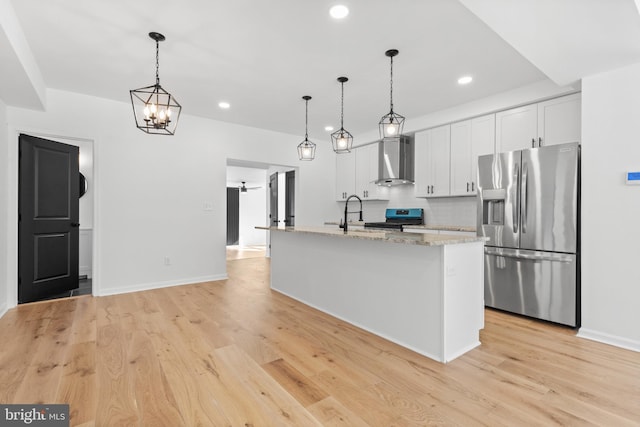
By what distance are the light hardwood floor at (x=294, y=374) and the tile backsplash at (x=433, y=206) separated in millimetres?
1821

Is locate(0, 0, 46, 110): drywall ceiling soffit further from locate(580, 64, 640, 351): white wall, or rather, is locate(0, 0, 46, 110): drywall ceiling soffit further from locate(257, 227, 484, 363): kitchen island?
locate(580, 64, 640, 351): white wall

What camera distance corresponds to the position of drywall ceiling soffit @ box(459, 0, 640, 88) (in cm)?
192

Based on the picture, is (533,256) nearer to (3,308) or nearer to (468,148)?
(468,148)

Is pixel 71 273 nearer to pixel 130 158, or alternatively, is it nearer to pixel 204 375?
pixel 130 158

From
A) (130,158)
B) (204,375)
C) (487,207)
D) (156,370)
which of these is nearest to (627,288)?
(487,207)

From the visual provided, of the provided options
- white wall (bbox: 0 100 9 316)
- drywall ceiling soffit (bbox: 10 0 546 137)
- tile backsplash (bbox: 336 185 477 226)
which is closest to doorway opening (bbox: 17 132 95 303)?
white wall (bbox: 0 100 9 316)

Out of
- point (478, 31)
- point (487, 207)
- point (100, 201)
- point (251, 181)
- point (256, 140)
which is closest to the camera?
point (478, 31)

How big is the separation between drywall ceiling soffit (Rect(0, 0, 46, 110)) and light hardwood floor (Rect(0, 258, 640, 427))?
2291mm

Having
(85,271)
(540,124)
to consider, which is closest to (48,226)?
(85,271)

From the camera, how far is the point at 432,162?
190 inches

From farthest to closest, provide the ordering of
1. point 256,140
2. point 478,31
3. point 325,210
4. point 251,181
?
point 251,181 → point 325,210 → point 256,140 → point 478,31

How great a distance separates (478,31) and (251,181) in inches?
329

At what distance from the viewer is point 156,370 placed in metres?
2.13

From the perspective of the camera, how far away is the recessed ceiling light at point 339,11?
2.28 meters
